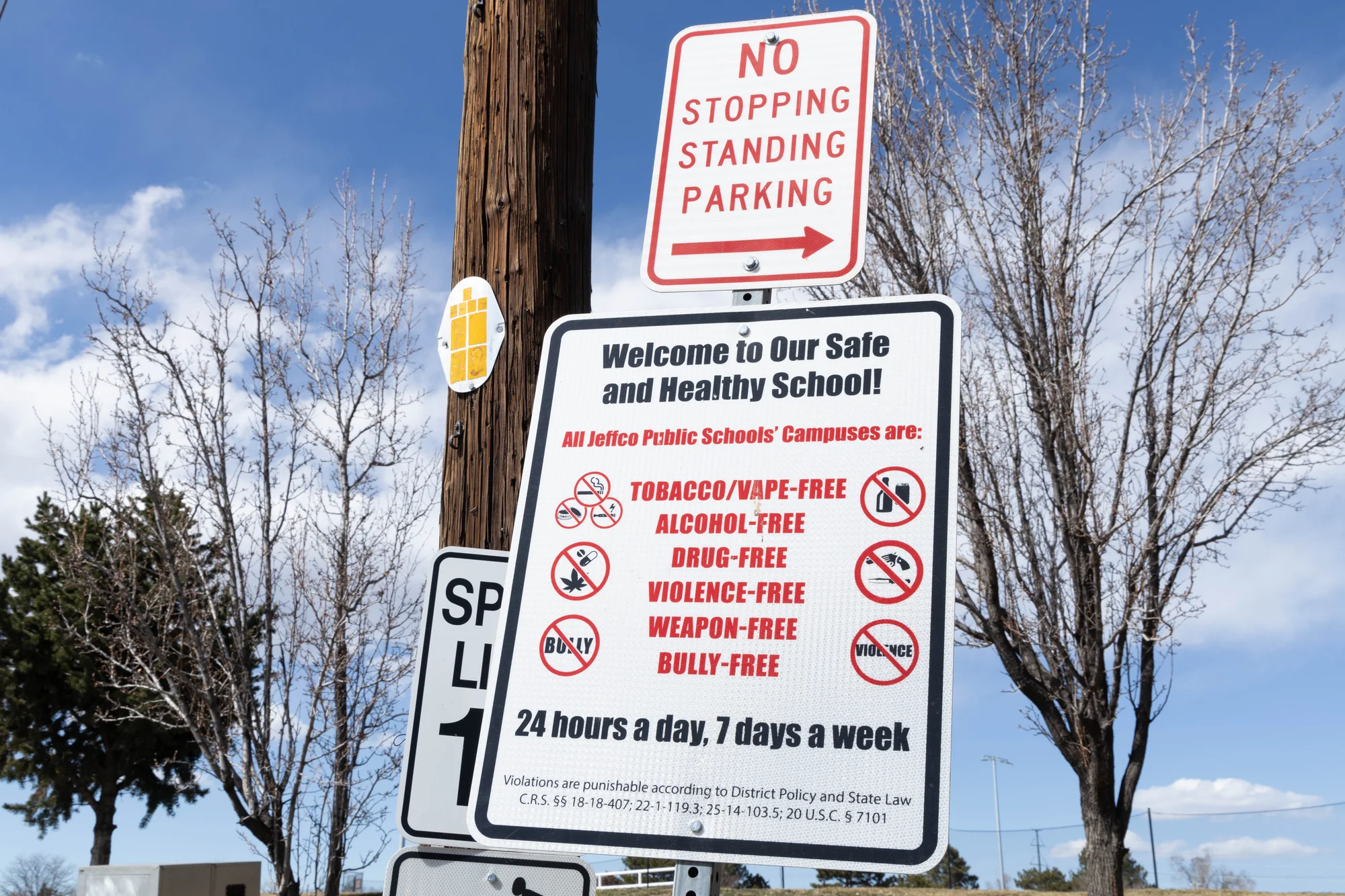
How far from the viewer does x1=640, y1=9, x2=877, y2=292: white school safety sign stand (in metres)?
1.95

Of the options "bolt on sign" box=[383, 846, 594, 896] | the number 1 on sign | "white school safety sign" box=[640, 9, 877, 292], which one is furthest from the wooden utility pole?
"white school safety sign" box=[640, 9, 877, 292]

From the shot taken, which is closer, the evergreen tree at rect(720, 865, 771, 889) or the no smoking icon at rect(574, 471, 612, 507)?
the no smoking icon at rect(574, 471, 612, 507)

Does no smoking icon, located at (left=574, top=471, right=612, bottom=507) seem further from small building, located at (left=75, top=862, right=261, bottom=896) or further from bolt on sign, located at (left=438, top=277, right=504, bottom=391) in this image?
small building, located at (left=75, top=862, right=261, bottom=896)

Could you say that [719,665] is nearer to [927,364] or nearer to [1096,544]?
[927,364]

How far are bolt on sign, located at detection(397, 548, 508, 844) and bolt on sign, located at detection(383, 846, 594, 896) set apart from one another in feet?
0.23

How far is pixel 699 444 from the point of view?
177 centimetres

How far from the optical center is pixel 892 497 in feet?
5.34

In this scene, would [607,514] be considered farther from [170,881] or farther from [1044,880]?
[1044,880]

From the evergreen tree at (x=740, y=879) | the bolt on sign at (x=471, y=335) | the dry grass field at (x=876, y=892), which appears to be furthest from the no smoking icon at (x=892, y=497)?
the evergreen tree at (x=740, y=879)

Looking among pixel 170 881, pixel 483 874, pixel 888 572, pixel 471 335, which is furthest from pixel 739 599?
pixel 170 881

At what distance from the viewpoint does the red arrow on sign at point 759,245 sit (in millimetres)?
1942

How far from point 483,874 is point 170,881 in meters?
11.2

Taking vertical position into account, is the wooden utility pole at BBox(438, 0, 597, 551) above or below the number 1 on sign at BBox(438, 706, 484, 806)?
above

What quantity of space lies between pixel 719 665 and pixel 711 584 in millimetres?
130
